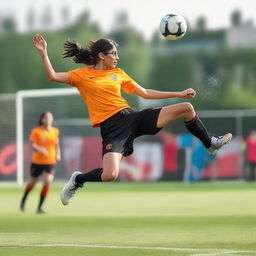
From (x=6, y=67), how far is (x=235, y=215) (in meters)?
66.9

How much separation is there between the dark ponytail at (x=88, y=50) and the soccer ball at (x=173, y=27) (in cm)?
76

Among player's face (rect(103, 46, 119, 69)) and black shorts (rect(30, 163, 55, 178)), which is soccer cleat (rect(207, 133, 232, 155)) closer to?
player's face (rect(103, 46, 119, 69))

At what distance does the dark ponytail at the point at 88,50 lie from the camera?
1220 centimetres

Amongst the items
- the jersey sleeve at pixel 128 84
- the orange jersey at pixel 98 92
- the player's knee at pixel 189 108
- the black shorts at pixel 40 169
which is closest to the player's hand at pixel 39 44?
the orange jersey at pixel 98 92

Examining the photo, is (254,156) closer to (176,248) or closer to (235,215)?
(235,215)

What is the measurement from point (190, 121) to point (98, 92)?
1.28 metres

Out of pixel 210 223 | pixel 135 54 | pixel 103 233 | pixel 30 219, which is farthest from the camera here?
pixel 135 54

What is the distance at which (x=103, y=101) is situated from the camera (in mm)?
11906

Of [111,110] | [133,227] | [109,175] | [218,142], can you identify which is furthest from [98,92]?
[133,227]

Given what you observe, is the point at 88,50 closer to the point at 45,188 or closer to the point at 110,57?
the point at 110,57

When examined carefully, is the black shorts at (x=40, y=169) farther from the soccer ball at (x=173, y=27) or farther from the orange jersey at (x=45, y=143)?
the soccer ball at (x=173, y=27)

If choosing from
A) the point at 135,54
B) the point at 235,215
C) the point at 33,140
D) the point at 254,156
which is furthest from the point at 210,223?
the point at 135,54

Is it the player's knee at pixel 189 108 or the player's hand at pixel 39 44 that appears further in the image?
the player's knee at pixel 189 108

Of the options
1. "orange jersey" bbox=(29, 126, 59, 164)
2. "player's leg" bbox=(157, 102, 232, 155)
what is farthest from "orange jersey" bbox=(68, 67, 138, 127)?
"orange jersey" bbox=(29, 126, 59, 164)
